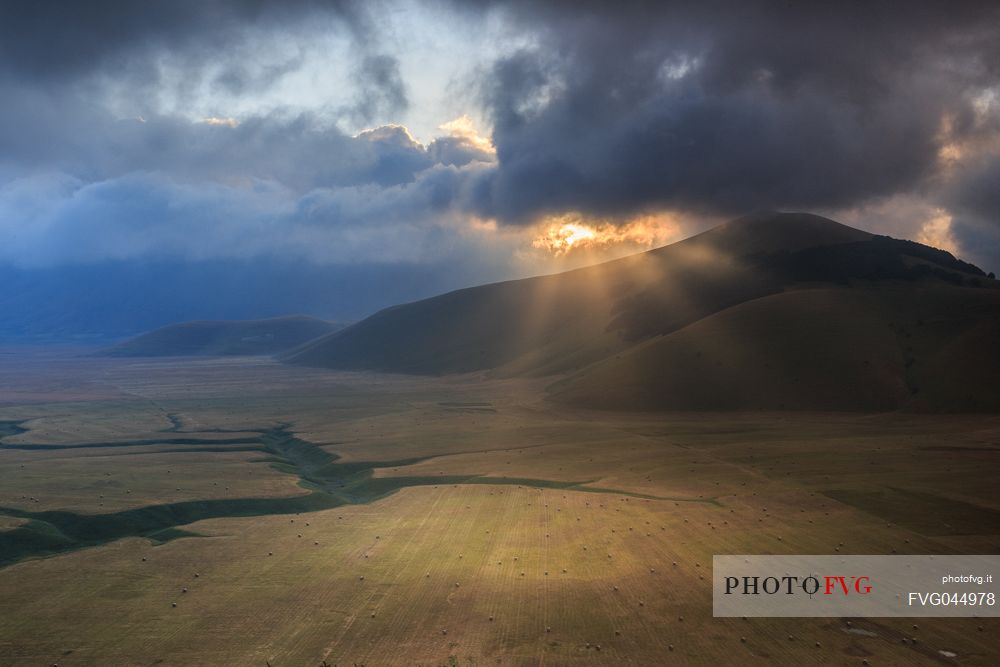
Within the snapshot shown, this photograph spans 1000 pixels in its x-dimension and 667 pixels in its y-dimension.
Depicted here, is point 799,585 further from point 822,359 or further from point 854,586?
point 822,359

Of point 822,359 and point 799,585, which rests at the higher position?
point 822,359

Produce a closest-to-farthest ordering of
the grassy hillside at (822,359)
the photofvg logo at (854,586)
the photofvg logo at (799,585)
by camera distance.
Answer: the photofvg logo at (854,586) < the photofvg logo at (799,585) < the grassy hillside at (822,359)

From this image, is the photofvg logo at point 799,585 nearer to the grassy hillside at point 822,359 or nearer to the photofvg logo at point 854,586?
the photofvg logo at point 854,586

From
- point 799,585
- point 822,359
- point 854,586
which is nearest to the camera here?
point 854,586

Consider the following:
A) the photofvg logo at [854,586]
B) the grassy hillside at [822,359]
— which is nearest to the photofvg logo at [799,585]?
the photofvg logo at [854,586]

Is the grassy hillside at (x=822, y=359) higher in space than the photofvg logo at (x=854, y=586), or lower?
higher

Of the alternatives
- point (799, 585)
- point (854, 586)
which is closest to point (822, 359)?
point (854, 586)

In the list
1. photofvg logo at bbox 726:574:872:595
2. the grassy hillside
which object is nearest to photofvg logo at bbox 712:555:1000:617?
photofvg logo at bbox 726:574:872:595

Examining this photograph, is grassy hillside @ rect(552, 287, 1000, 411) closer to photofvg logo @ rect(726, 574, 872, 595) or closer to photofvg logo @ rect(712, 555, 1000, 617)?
photofvg logo @ rect(712, 555, 1000, 617)

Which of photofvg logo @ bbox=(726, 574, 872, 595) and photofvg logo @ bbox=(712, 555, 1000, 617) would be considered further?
photofvg logo @ bbox=(726, 574, 872, 595)

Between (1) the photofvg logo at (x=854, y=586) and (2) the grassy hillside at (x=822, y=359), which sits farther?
(2) the grassy hillside at (x=822, y=359)
